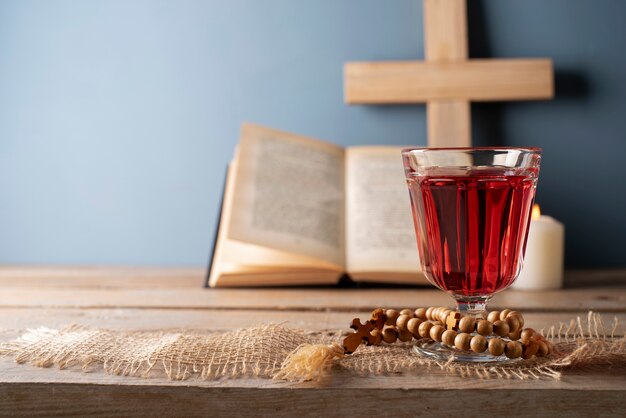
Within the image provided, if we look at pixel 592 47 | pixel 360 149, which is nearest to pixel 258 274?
pixel 360 149

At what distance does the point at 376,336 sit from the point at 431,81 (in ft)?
3.23

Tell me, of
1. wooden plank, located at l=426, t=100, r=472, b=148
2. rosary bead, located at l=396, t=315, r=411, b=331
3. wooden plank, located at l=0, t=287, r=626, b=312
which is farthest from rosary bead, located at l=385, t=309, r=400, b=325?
wooden plank, located at l=426, t=100, r=472, b=148

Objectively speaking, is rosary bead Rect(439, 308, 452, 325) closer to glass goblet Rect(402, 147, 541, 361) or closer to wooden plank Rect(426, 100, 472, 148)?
glass goblet Rect(402, 147, 541, 361)

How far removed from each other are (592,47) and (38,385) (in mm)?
1393

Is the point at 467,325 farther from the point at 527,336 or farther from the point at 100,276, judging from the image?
the point at 100,276

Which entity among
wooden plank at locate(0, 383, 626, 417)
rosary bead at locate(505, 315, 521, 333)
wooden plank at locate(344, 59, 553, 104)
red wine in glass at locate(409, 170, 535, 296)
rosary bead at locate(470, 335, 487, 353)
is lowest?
wooden plank at locate(0, 383, 626, 417)

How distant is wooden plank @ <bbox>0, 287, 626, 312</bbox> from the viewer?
109 centimetres

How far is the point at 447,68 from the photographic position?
5.37ft

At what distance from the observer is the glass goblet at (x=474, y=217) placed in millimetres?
706

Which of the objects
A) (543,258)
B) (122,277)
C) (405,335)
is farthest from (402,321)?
(122,277)

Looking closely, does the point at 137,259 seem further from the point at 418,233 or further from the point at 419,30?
the point at 418,233

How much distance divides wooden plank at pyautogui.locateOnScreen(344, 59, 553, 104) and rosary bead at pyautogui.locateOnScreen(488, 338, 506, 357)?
1.02 metres

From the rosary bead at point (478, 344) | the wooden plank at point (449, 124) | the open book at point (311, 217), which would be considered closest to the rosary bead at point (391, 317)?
the rosary bead at point (478, 344)

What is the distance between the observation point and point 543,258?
51.2 inches
